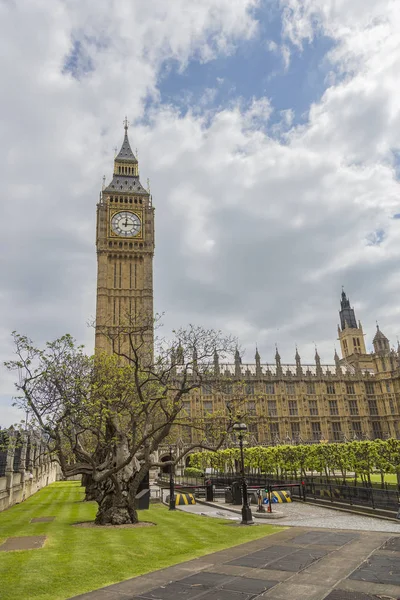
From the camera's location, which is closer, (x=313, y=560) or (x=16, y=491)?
(x=313, y=560)

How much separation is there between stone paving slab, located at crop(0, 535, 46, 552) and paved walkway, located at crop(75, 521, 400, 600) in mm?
5505

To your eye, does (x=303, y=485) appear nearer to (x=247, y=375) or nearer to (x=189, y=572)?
(x=189, y=572)

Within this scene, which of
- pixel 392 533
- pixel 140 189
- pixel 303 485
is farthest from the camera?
pixel 140 189

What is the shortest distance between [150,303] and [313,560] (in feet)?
220

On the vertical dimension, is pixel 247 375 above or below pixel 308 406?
above

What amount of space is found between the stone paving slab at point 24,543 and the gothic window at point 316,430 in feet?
226

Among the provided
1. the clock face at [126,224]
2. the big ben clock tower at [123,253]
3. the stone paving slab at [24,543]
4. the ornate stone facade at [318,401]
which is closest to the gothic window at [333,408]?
the ornate stone facade at [318,401]

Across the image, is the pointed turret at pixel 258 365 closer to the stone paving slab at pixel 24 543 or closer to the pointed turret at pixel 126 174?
the pointed turret at pixel 126 174

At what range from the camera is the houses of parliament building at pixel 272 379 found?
7562 cm

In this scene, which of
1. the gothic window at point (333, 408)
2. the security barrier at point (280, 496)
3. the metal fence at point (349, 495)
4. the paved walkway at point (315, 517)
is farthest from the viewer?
the gothic window at point (333, 408)

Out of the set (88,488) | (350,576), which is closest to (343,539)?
(350,576)

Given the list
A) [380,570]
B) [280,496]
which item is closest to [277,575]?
[380,570]

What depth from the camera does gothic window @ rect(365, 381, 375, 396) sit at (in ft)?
269

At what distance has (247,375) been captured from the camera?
78.4 m
